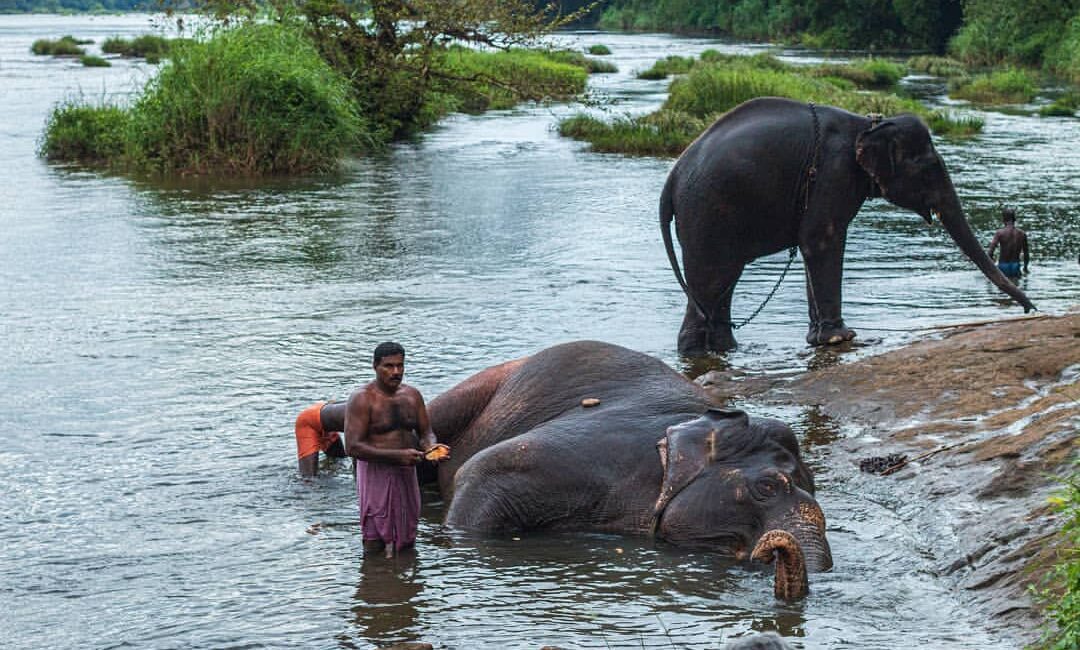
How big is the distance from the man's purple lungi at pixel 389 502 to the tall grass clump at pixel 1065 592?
2.69 meters

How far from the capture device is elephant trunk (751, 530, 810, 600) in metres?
5.64

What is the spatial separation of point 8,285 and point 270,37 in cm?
1157

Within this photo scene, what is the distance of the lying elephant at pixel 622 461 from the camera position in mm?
5977

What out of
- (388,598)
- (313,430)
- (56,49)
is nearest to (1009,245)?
(313,430)

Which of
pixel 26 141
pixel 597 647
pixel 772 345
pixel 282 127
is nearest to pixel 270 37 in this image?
pixel 282 127

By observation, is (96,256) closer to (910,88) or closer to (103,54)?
(910,88)

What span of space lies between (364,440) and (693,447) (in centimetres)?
145

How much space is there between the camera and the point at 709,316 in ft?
36.0

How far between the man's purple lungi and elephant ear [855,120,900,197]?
5.30 metres

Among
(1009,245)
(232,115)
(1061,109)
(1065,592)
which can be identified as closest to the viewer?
(1065,592)

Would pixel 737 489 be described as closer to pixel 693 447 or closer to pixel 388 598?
pixel 693 447

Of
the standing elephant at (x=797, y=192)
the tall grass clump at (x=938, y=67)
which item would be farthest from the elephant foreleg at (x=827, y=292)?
the tall grass clump at (x=938, y=67)

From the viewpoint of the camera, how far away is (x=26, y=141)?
26.9 m

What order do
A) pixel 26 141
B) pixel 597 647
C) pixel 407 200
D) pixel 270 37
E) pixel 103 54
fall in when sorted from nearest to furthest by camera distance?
pixel 597 647 < pixel 407 200 < pixel 270 37 < pixel 26 141 < pixel 103 54
